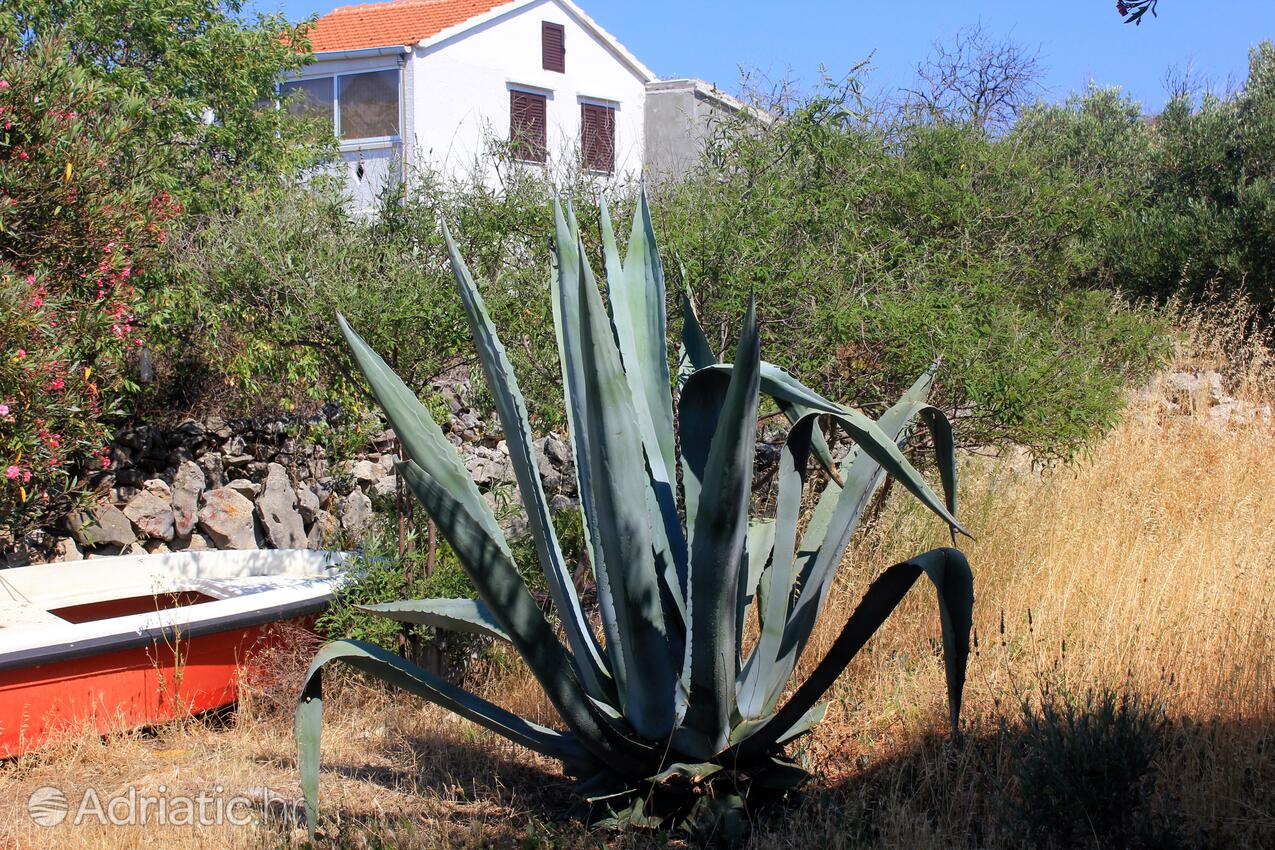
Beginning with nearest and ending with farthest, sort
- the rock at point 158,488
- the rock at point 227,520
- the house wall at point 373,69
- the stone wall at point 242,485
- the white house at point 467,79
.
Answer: the stone wall at point 242,485
the rock at point 158,488
the rock at point 227,520
the house wall at point 373,69
the white house at point 467,79

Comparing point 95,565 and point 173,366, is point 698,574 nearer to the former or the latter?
point 95,565

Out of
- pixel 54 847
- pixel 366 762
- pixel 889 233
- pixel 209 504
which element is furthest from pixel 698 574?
pixel 209 504

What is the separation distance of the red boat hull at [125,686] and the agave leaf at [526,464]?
217 cm

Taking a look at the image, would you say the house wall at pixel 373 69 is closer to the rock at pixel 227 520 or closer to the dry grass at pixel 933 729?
the rock at pixel 227 520

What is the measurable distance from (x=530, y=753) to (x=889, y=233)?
11.5ft

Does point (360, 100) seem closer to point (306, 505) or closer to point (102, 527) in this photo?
point (306, 505)

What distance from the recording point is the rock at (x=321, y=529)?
8.08 metres

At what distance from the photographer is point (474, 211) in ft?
17.4

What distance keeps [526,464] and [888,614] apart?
3.55 ft

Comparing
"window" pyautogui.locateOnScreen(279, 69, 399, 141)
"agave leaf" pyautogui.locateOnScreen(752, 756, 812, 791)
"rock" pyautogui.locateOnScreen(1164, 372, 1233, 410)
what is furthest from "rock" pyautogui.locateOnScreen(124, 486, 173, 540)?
"window" pyautogui.locateOnScreen(279, 69, 399, 141)

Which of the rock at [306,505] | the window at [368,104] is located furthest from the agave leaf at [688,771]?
the window at [368,104]

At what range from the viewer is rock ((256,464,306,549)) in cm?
803

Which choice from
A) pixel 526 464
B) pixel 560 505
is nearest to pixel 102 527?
pixel 560 505

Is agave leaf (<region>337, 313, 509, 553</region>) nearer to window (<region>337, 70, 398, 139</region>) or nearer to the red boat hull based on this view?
the red boat hull
